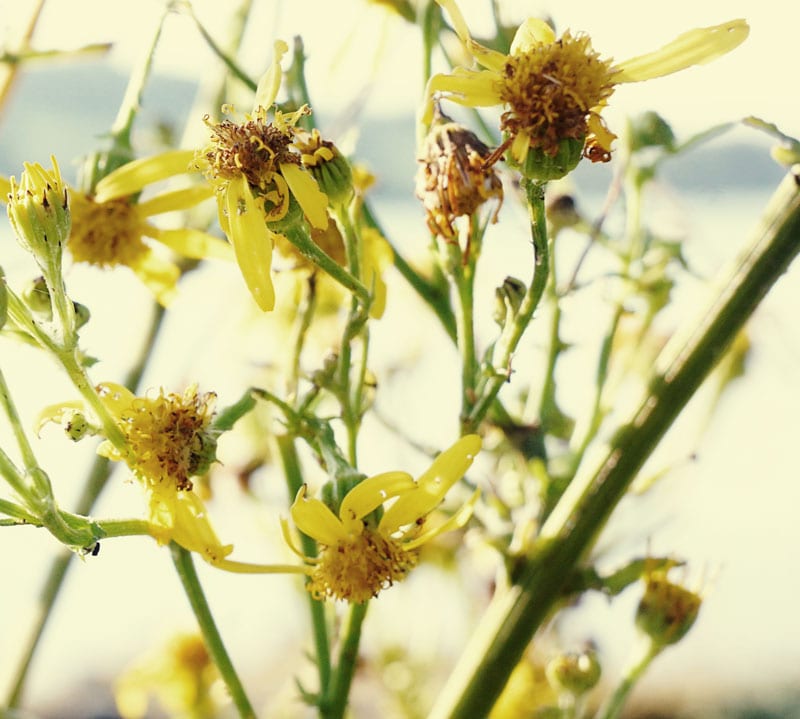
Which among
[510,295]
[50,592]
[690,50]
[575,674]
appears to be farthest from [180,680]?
[690,50]

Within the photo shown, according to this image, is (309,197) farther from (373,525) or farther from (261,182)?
(373,525)

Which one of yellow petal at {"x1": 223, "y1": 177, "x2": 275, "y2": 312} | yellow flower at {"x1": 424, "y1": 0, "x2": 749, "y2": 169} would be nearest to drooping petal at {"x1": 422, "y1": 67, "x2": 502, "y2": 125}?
yellow flower at {"x1": 424, "y1": 0, "x2": 749, "y2": 169}

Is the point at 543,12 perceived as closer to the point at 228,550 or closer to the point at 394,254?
the point at 394,254

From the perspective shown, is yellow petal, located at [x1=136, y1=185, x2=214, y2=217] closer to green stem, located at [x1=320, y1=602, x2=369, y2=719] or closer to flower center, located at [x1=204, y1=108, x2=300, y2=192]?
flower center, located at [x1=204, y1=108, x2=300, y2=192]

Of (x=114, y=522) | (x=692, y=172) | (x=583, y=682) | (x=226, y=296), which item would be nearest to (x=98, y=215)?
(x=226, y=296)

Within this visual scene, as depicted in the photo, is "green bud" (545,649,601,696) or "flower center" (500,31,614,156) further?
"green bud" (545,649,601,696)
